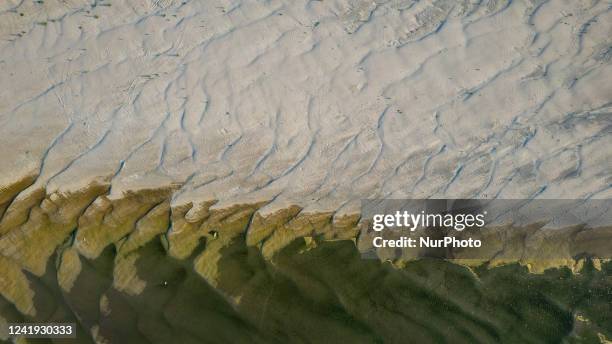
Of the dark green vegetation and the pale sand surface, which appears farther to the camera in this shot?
the pale sand surface

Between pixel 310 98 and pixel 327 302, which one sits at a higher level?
pixel 310 98

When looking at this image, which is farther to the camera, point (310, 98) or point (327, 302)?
point (310, 98)

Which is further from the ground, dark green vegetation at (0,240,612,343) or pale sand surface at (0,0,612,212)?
pale sand surface at (0,0,612,212)

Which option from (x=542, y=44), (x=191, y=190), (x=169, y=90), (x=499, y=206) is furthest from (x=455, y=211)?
(x=169, y=90)

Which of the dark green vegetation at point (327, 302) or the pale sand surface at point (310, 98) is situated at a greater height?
the pale sand surface at point (310, 98)

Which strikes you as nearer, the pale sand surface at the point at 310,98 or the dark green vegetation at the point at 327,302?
the dark green vegetation at the point at 327,302
